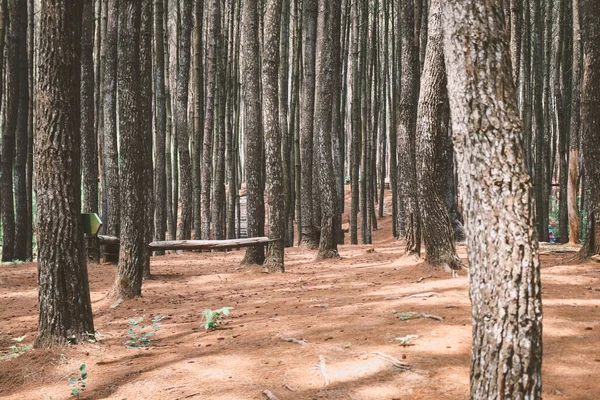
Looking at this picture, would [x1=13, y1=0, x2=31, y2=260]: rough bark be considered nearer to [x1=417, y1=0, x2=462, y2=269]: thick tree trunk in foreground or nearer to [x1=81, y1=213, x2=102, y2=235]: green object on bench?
[x1=81, y1=213, x2=102, y2=235]: green object on bench

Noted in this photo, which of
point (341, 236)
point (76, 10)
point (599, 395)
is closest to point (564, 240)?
point (341, 236)

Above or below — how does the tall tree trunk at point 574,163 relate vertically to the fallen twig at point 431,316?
above

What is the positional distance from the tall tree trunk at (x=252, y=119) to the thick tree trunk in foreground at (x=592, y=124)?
A: 418 cm

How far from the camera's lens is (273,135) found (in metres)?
7.77

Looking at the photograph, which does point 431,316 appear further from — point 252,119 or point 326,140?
point 326,140

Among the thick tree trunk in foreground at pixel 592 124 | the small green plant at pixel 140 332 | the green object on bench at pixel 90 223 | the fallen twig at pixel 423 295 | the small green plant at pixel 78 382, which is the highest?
the thick tree trunk in foreground at pixel 592 124

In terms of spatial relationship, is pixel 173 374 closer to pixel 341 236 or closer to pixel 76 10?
pixel 76 10

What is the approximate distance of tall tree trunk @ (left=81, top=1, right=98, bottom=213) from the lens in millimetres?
9078

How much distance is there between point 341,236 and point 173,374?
9.54m

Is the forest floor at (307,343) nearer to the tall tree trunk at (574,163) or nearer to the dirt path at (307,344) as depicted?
the dirt path at (307,344)

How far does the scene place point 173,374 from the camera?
352 centimetres

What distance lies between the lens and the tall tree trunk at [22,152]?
32.2 ft

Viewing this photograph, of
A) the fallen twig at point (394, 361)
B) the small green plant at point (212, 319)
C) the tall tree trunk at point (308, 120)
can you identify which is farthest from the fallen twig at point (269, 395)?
the tall tree trunk at point (308, 120)

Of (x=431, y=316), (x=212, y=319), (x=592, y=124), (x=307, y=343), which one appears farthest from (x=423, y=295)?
(x=592, y=124)
